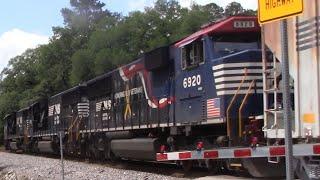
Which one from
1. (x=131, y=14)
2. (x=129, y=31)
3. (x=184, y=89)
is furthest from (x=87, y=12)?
(x=184, y=89)

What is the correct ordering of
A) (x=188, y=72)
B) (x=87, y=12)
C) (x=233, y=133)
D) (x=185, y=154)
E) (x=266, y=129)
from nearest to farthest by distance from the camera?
(x=266, y=129)
(x=233, y=133)
(x=185, y=154)
(x=188, y=72)
(x=87, y=12)

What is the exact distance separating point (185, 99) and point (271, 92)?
4915 millimetres

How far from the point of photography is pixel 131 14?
206 ft

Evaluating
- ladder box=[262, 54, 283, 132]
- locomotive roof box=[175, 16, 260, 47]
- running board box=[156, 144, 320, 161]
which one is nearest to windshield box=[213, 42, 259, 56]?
locomotive roof box=[175, 16, 260, 47]

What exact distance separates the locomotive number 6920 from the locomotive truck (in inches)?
1.0

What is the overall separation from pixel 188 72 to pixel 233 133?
2578 mm

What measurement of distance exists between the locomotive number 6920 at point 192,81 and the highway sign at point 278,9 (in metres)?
8.45

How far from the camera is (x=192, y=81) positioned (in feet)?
43.1

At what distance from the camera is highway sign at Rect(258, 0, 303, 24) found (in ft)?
13.0

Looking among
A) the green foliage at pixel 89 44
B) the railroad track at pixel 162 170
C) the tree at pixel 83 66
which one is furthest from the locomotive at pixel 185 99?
the tree at pixel 83 66

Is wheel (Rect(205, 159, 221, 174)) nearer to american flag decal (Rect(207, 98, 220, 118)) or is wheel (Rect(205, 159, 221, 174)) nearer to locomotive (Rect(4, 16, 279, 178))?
locomotive (Rect(4, 16, 279, 178))

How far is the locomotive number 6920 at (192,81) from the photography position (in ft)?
41.9

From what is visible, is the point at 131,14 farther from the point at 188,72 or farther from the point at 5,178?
the point at 188,72

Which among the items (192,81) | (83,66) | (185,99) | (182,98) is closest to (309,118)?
(192,81)
